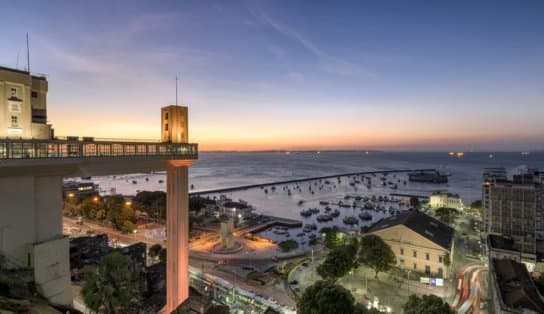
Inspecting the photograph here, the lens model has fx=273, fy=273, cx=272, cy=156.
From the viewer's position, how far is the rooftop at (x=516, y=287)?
15819mm

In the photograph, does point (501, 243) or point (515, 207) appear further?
point (515, 207)

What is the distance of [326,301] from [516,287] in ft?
46.2

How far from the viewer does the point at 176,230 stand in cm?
1408

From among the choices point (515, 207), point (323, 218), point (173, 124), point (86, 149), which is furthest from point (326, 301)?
point (323, 218)

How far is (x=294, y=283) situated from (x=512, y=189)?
32.9m

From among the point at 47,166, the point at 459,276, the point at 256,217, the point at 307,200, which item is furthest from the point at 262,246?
the point at 307,200

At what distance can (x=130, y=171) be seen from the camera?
463 inches

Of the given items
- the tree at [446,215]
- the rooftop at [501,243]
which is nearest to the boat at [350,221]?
the tree at [446,215]

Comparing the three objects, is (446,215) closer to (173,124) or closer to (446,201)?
(446,201)

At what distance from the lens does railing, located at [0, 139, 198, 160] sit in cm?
892

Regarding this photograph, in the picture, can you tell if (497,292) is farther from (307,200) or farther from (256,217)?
(307,200)

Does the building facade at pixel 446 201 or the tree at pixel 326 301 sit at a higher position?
the tree at pixel 326 301

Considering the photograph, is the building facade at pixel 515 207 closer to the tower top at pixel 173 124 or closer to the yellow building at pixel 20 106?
the tower top at pixel 173 124

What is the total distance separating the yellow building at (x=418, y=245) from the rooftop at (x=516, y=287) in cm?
381
